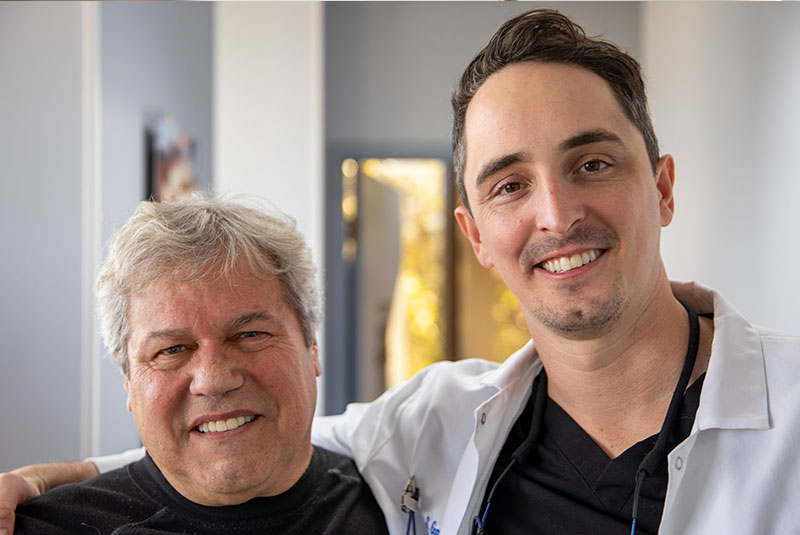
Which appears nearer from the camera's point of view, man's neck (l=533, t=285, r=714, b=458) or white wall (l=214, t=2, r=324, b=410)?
man's neck (l=533, t=285, r=714, b=458)

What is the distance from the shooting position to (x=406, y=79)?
207 inches

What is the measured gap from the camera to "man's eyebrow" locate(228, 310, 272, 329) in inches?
60.4

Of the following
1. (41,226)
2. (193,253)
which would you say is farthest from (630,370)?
(41,226)

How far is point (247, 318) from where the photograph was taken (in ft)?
5.08

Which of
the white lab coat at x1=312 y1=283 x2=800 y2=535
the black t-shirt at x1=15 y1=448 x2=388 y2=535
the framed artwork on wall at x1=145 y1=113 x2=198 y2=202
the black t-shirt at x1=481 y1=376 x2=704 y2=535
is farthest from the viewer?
the framed artwork on wall at x1=145 y1=113 x2=198 y2=202

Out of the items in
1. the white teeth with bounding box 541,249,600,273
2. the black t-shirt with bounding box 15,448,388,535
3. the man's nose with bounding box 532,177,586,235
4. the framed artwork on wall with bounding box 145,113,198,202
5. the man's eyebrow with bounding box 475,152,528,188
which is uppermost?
the framed artwork on wall with bounding box 145,113,198,202

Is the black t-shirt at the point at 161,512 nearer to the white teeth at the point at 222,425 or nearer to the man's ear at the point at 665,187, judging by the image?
the white teeth at the point at 222,425

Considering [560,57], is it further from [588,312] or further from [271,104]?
[271,104]

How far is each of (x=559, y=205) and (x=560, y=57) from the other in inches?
13.6

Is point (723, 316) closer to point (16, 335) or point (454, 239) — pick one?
point (16, 335)

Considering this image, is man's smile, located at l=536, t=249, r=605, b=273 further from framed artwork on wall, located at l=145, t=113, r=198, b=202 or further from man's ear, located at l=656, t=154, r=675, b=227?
framed artwork on wall, located at l=145, t=113, r=198, b=202

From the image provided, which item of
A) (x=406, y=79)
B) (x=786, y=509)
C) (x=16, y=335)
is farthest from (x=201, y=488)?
(x=406, y=79)

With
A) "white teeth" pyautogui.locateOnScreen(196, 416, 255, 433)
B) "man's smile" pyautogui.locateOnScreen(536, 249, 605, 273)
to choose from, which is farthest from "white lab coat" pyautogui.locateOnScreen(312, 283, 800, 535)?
"white teeth" pyautogui.locateOnScreen(196, 416, 255, 433)

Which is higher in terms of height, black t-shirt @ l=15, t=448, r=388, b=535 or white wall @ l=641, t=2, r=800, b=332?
white wall @ l=641, t=2, r=800, b=332
